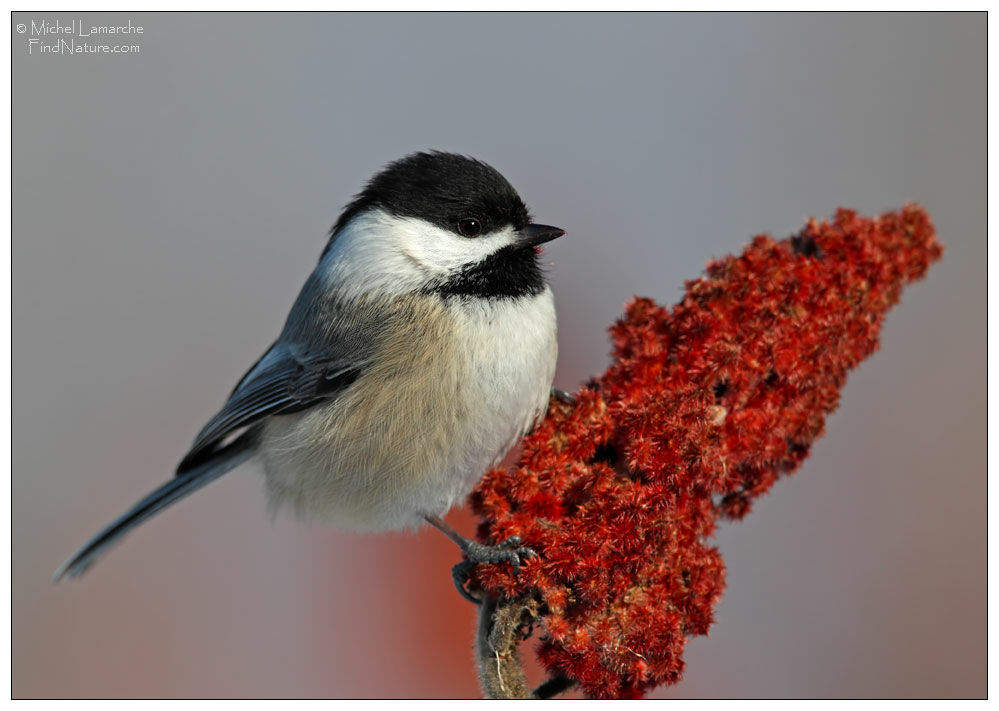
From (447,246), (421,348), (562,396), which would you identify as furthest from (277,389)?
(562,396)

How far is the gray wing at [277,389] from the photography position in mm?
1674

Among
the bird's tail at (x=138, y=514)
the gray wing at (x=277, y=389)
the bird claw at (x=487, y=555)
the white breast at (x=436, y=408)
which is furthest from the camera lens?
the bird's tail at (x=138, y=514)

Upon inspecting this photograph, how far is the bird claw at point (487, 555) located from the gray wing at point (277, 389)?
0.43 metres

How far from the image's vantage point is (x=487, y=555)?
→ 134 centimetres

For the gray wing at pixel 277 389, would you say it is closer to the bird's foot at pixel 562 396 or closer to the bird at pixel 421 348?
the bird at pixel 421 348

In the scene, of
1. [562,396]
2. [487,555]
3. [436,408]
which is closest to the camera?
[487,555]

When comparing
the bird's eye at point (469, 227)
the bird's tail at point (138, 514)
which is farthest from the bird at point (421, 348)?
the bird's tail at point (138, 514)

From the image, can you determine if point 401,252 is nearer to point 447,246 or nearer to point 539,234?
point 447,246

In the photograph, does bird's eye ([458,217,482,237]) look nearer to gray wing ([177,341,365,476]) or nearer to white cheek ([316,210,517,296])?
white cheek ([316,210,517,296])

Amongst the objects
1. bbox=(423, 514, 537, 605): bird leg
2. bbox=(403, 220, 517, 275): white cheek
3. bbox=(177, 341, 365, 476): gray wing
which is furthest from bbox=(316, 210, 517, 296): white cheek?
bbox=(423, 514, 537, 605): bird leg

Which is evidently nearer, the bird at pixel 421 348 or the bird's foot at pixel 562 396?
the bird at pixel 421 348

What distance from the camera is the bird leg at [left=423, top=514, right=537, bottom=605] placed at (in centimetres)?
127

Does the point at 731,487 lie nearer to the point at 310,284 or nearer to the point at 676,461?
the point at 676,461

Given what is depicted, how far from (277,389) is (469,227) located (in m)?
0.56
